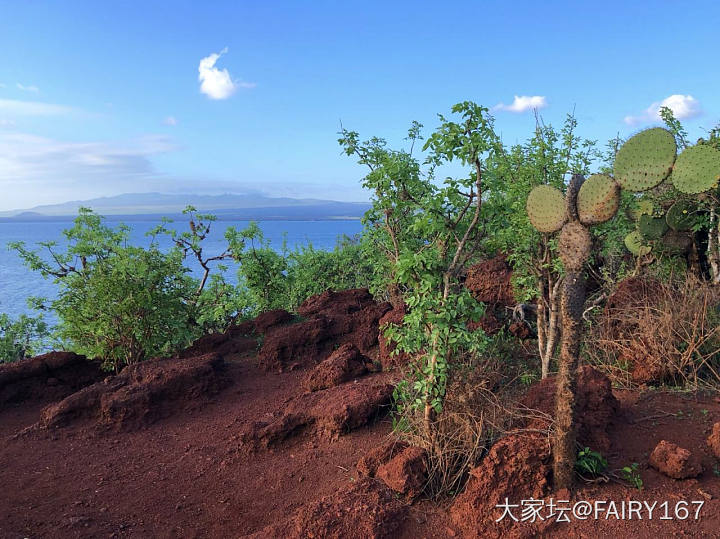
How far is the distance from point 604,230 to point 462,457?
4721 mm

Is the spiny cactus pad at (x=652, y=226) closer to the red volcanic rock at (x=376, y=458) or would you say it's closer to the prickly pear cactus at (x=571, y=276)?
the prickly pear cactus at (x=571, y=276)

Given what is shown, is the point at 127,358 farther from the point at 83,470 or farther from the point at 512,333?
the point at 512,333

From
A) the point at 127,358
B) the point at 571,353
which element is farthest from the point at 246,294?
the point at 571,353

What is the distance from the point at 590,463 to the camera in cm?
365

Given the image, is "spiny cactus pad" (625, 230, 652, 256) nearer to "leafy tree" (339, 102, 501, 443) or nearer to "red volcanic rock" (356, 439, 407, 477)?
"leafy tree" (339, 102, 501, 443)

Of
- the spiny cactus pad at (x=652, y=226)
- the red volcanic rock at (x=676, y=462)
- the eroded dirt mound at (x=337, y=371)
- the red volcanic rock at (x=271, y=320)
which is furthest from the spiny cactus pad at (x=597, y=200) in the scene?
the red volcanic rock at (x=271, y=320)

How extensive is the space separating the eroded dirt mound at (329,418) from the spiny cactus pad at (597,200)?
2847 mm

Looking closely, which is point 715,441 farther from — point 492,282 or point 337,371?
point 492,282

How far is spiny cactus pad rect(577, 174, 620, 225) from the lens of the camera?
11.6ft

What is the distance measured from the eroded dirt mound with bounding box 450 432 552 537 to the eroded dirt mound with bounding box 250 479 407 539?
0.47 meters

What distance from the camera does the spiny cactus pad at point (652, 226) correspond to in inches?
313

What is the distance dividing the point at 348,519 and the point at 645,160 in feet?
12.4

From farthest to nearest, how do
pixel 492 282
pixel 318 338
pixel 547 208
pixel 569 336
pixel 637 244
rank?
pixel 492 282
pixel 637 244
pixel 318 338
pixel 547 208
pixel 569 336

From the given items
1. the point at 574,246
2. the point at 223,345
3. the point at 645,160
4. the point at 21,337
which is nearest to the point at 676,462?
Result: the point at 574,246
